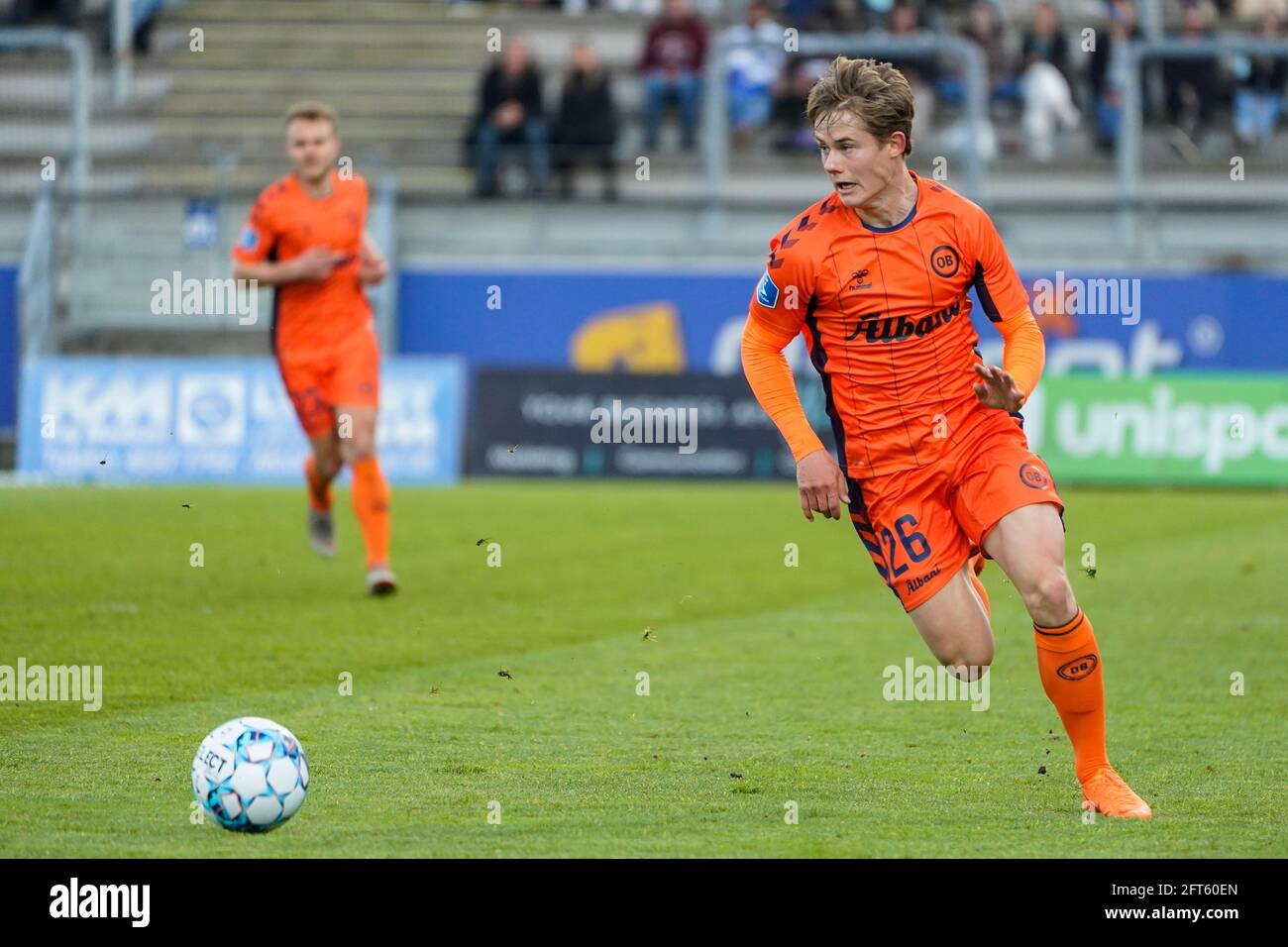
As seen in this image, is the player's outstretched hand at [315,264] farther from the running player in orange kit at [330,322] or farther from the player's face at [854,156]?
the player's face at [854,156]

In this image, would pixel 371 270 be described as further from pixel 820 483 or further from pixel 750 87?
pixel 750 87

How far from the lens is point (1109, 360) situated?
20.8 meters

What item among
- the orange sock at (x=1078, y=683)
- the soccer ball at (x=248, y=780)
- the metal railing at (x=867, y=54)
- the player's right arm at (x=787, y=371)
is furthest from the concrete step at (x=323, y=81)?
the soccer ball at (x=248, y=780)

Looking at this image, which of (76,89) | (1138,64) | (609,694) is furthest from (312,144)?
(1138,64)

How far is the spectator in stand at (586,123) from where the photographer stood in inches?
907

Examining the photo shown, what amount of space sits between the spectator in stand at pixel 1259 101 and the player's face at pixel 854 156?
17.5 m

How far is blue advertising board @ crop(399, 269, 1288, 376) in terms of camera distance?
68.5 ft

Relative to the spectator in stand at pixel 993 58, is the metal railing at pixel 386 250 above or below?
below

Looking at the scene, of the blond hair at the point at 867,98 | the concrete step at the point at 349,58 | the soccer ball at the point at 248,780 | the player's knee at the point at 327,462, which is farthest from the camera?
the concrete step at the point at 349,58

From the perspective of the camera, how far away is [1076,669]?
21.5 feet

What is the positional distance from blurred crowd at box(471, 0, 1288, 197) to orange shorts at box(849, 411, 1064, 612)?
16181 millimetres

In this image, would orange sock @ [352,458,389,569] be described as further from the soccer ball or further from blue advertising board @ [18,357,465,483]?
blue advertising board @ [18,357,465,483]

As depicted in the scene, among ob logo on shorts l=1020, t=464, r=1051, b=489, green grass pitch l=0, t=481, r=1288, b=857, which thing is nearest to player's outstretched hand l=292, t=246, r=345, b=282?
green grass pitch l=0, t=481, r=1288, b=857
